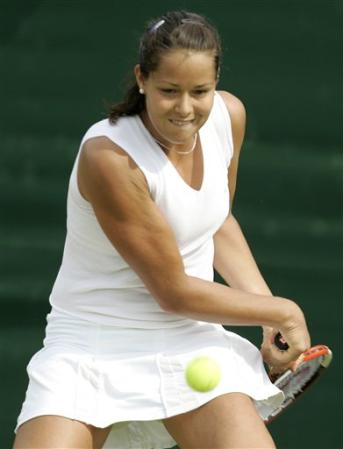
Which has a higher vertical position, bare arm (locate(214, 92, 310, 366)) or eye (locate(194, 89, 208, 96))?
eye (locate(194, 89, 208, 96))

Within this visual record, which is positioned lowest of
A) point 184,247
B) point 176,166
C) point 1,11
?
point 184,247

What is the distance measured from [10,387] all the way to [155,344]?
1.36m

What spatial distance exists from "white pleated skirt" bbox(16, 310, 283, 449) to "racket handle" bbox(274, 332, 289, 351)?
101 mm

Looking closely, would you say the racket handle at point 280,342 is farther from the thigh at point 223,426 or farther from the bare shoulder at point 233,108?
the bare shoulder at point 233,108

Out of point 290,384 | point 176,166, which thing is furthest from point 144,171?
point 290,384

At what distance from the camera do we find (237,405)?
118 inches

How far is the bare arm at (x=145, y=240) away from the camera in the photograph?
295cm

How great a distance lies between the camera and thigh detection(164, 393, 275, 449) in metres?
2.91

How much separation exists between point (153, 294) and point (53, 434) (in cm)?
40

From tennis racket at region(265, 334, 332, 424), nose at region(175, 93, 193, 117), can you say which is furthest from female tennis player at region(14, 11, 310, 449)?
tennis racket at region(265, 334, 332, 424)

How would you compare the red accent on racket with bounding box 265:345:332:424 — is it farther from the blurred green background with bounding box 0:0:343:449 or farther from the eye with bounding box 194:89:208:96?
the blurred green background with bounding box 0:0:343:449

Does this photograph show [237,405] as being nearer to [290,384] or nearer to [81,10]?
[290,384]

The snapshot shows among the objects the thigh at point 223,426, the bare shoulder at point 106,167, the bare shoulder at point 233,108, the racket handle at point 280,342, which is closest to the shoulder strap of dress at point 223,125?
the bare shoulder at point 233,108

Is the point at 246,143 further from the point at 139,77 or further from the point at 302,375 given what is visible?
the point at 139,77
